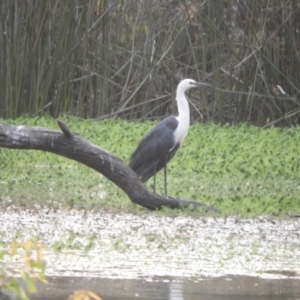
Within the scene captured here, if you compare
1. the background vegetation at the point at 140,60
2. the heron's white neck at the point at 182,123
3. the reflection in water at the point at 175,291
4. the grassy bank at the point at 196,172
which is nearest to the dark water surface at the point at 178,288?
the reflection in water at the point at 175,291

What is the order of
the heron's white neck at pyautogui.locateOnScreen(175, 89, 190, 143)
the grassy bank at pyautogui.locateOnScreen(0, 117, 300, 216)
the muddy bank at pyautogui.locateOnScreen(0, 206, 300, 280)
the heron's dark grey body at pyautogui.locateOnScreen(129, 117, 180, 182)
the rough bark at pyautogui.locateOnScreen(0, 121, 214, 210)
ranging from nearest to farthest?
the muddy bank at pyautogui.locateOnScreen(0, 206, 300, 280)
the rough bark at pyautogui.locateOnScreen(0, 121, 214, 210)
the grassy bank at pyautogui.locateOnScreen(0, 117, 300, 216)
the heron's dark grey body at pyautogui.locateOnScreen(129, 117, 180, 182)
the heron's white neck at pyautogui.locateOnScreen(175, 89, 190, 143)

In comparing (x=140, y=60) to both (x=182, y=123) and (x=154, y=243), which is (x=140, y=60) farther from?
(x=154, y=243)

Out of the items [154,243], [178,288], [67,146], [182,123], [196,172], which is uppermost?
[67,146]

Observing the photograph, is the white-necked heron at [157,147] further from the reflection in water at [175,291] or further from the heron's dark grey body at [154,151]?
the reflection in water at [175,291]

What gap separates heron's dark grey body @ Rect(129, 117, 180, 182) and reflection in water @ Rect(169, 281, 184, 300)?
3.29 metres

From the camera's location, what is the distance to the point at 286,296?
16.5 feet

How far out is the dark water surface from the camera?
495cm

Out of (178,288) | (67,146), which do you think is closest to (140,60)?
(67,146)

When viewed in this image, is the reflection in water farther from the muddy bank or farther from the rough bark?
the rough bark

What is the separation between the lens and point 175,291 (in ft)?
16.6

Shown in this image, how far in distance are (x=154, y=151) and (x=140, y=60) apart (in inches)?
281

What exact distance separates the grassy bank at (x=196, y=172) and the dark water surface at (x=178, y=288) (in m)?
2.46

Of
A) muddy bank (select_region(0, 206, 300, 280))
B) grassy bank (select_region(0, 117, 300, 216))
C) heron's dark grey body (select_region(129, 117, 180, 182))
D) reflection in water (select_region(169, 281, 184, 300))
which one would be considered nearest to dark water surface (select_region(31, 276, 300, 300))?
reflection in water (select_region(169, 281, 184, 300))

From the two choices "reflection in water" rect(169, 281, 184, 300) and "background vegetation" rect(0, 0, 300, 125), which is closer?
"reflection in water" rect(169, 281, 184, 300)
